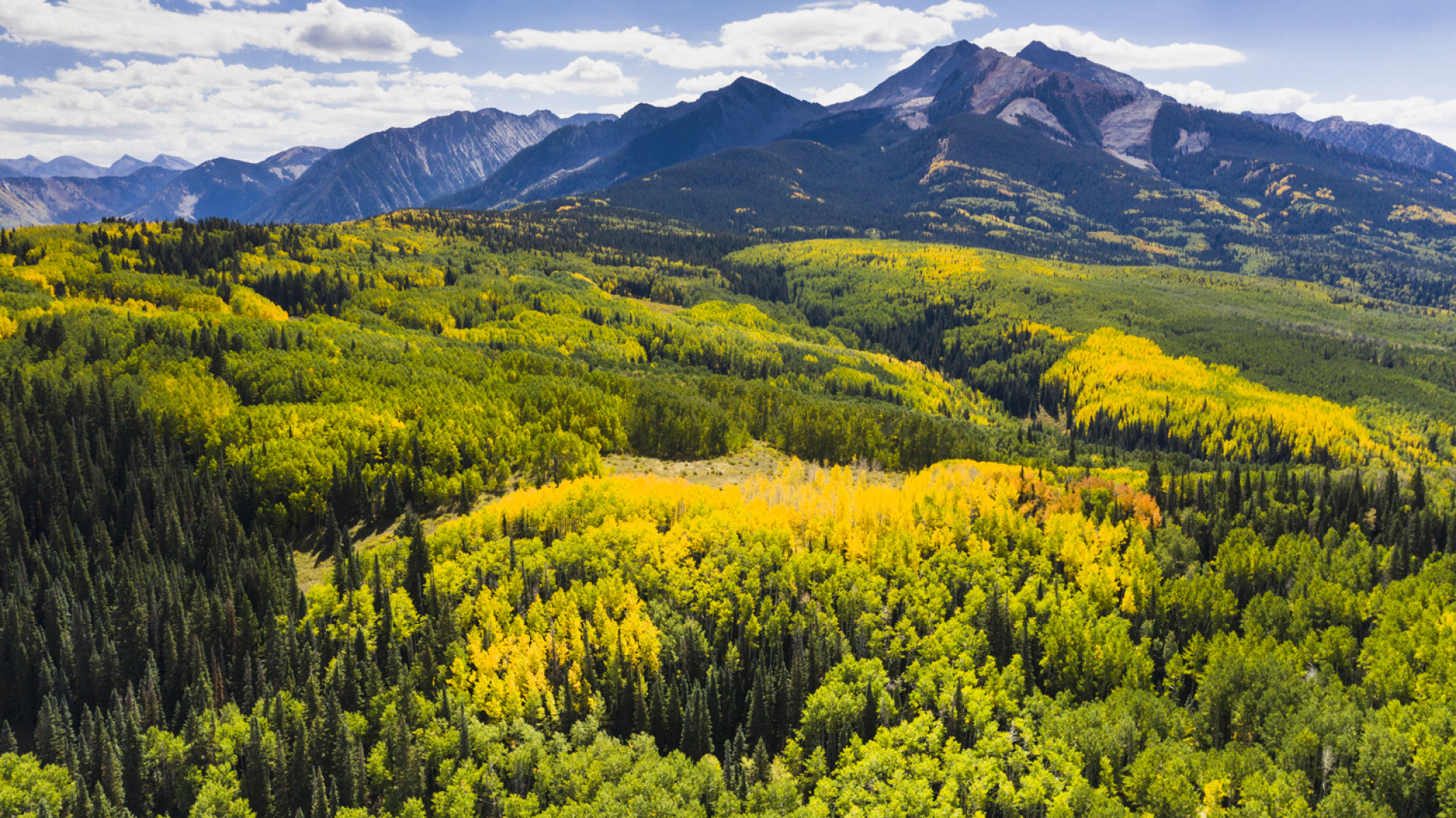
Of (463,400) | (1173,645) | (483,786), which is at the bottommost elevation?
(483,786)

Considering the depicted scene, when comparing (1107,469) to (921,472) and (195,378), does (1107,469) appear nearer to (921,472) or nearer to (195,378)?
(921,472)

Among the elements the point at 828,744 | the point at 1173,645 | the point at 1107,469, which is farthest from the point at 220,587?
the point at 1107,469

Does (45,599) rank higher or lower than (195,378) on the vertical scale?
lower

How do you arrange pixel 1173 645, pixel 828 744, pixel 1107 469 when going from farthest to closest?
1. pixel 1107 469
2. pixel 1173 645
3. pixel 828 744

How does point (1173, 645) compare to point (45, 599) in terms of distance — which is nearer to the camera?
point (1173, 645)

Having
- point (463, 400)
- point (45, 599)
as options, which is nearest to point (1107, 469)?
point (463, 400)

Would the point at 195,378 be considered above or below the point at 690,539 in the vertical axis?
above

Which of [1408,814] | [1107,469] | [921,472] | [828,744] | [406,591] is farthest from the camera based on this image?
[1107,469]

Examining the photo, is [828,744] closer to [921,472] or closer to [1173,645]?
[1173,645]

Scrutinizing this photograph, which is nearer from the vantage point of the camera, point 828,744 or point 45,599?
point 828,744
